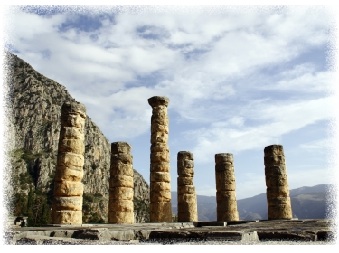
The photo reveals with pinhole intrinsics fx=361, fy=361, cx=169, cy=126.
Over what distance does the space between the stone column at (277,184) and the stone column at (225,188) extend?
2536 mm

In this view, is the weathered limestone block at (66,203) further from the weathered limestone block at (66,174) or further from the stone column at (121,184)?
the stone column at (121,184)

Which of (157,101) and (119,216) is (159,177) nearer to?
(119,216)

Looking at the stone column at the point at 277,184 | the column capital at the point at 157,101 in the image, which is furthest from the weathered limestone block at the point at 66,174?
the stone column at the point at 277,184

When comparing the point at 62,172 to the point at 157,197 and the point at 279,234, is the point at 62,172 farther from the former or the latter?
the point at 279,234

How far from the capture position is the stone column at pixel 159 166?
63.3ft

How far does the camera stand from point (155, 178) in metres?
19.6

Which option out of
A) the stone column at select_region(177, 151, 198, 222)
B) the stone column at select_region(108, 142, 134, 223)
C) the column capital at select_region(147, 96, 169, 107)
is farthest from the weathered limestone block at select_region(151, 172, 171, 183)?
the column capital at select_region(147, 96, 169, 107)

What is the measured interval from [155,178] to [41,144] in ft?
292

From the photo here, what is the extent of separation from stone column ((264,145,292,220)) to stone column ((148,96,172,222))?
5.53 metres

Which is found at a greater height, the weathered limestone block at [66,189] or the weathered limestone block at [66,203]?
the weathered limestone block at [66,189]

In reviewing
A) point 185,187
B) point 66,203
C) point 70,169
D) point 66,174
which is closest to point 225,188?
point 185,187

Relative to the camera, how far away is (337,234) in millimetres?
5008

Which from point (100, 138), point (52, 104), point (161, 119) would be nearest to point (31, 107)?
point (52, 104)

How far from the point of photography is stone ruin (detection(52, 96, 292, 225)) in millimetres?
14945
